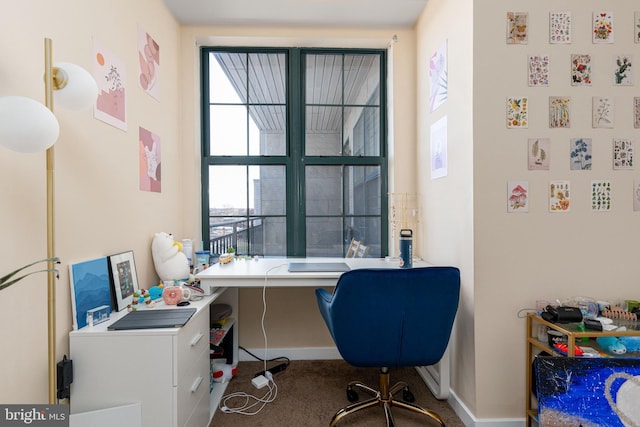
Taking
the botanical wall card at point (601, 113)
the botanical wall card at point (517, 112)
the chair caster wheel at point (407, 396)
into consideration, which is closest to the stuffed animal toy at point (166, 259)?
the chair caster wheel at point (407, 396)

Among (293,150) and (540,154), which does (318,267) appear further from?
(540,154)

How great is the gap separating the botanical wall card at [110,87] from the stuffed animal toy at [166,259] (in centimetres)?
69

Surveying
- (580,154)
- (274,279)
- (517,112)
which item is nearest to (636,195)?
(580,154)

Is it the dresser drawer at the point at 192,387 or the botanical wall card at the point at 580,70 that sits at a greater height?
the botanical wall card at the point at 580,70

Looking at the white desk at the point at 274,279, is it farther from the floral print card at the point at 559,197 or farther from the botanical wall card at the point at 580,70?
the botanical wall card at the point at 580,70

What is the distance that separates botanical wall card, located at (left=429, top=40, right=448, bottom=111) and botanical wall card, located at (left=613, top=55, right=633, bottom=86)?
0.83 meters

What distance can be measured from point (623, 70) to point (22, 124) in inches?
102

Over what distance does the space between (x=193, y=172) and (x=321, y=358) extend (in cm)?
184

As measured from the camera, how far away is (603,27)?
1.58 meters

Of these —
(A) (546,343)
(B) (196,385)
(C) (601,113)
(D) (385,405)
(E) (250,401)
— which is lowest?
(E) (250,401)

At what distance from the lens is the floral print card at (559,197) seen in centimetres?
158

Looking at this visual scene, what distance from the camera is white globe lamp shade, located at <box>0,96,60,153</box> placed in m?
0.79

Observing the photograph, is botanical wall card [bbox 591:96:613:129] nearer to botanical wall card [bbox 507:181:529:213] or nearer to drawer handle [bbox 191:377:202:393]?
botanical wall card [bbox 507:181:529:213]

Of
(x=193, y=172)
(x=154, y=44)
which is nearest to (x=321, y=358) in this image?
(x=193, y=172)
